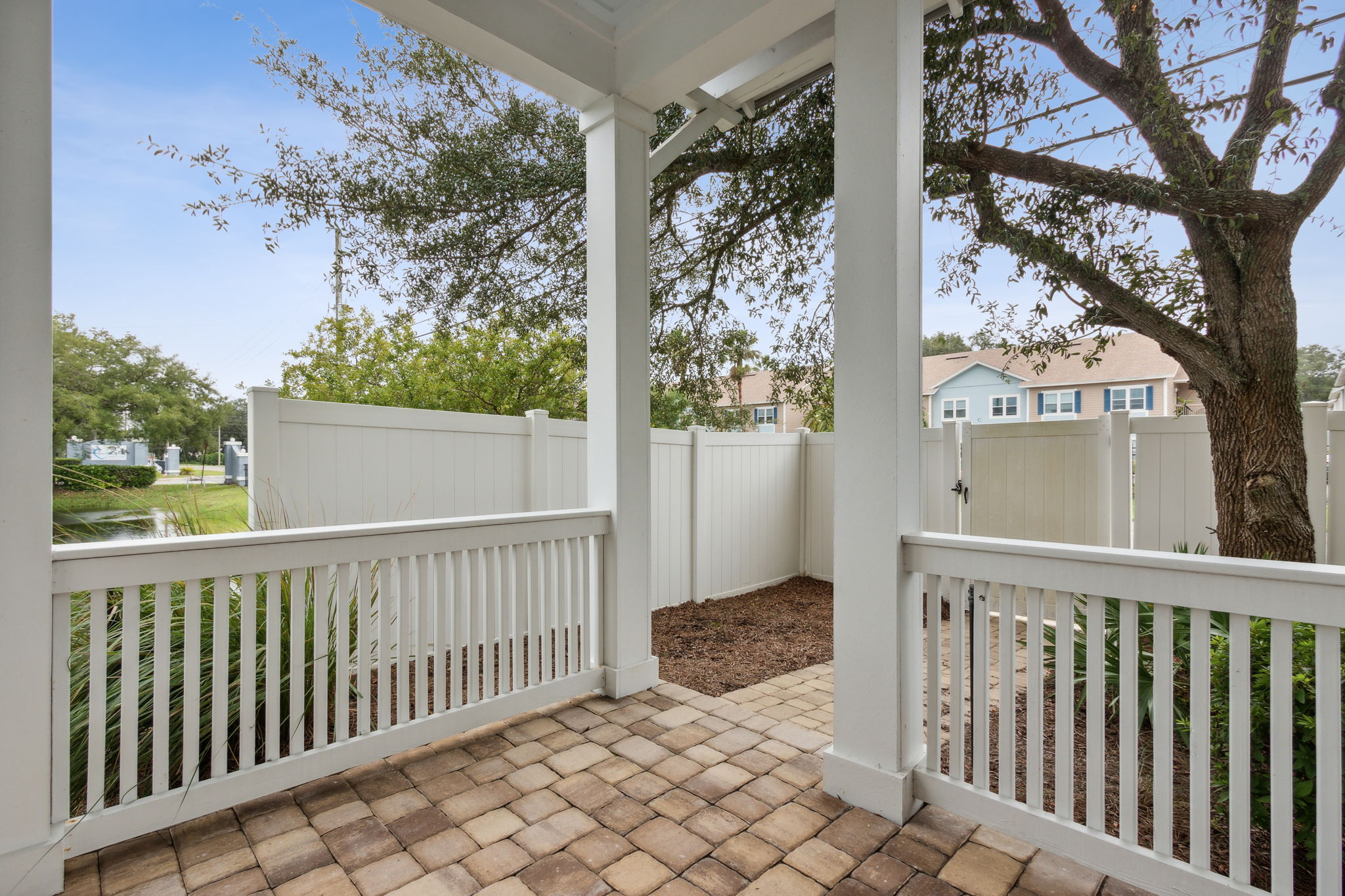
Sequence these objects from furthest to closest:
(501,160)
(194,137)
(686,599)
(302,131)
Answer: (686,599) < (501,160) < (302,131) < (194,137)

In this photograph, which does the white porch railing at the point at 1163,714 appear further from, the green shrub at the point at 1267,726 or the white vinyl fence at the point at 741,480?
the white vinyl fence at the point at 741,480

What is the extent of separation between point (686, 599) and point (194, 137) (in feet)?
12.4

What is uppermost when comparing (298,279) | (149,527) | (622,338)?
(298,279)

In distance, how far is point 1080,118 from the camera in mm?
2641

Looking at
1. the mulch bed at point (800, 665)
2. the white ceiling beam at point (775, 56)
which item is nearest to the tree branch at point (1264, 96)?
the white ceiling beam at point (775, 56)

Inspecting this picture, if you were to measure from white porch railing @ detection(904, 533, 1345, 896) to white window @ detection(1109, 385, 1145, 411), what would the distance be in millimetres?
1532

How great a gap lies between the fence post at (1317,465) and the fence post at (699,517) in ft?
10.3

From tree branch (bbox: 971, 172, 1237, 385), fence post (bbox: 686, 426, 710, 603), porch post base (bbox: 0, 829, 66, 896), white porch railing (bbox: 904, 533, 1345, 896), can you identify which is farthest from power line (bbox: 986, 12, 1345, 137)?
porch post base (bbox: 0, 829, 66, 896)

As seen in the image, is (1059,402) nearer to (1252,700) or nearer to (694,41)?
(1252,700)

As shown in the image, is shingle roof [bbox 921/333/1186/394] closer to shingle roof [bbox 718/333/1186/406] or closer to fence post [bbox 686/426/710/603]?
shingle roof [bbox 718/333/1186/406]

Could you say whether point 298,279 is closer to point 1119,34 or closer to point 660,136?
point 660,136

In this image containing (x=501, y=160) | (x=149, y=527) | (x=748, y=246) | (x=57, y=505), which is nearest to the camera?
(x=57, y=505)

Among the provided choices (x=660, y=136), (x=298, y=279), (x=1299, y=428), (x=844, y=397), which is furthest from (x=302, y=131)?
(x=1299, y=428)

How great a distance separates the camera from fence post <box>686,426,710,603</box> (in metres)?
4.44
